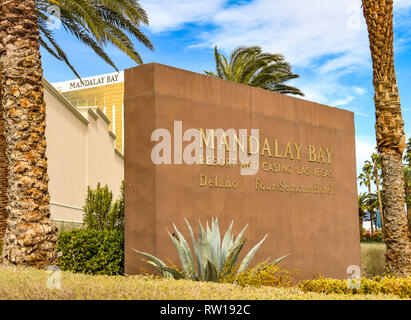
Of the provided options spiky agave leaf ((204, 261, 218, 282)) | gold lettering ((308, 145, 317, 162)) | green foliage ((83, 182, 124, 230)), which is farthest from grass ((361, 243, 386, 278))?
spiky agave leaf ((204, 261, 218, 282))

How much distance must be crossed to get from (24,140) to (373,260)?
1172 centimetres

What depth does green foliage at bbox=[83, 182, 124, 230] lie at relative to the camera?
12203 millimetres

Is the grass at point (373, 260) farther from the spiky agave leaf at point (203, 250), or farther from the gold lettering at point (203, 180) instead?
the spiky agave leaf at point (203, 250)

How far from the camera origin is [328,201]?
11.7 meters

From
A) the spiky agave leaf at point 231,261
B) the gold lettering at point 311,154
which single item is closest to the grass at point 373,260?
the gold lettering at point 311,154

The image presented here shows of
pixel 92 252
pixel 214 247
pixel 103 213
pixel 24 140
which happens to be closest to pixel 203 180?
pixel 214 247

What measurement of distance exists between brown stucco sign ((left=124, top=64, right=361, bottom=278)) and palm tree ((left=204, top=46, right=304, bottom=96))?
1040 cm

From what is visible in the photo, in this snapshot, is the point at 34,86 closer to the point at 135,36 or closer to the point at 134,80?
the point at 134,80

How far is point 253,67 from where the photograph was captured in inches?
896

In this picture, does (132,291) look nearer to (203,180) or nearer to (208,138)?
(203,180)

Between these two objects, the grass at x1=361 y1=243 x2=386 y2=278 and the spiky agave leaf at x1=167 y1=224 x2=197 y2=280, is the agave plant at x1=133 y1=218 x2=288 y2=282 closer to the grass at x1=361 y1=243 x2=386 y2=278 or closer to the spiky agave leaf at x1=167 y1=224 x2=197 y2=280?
the spiky agave leaf at x1=167 y1=224 x2=197 y2=280

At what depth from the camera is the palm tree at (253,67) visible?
22.8 meters

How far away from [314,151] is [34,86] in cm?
619
